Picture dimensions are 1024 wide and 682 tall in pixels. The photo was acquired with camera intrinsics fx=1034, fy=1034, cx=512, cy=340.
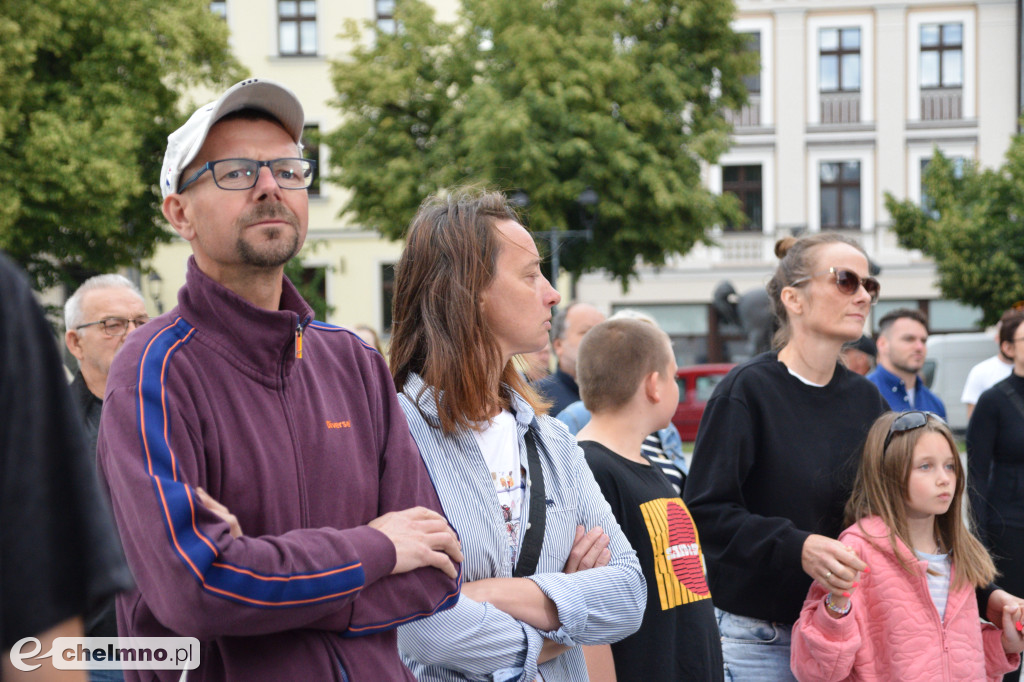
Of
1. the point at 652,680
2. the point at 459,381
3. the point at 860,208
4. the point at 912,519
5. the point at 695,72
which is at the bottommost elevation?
the point at 652,680

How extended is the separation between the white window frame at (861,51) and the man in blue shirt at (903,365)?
25.8 meters

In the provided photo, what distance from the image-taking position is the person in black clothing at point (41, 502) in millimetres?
1107

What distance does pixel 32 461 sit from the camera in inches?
44.2

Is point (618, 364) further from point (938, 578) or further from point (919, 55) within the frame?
point (919, 55)

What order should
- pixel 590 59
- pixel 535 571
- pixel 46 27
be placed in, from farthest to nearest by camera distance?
pixel 590 59 → pixel 46 27 → pixel 535 571

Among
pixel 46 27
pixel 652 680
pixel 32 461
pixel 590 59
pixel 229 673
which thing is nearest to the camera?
pixel 32 461

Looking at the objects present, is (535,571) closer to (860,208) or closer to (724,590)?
(724,590)

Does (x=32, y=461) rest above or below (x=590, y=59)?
below

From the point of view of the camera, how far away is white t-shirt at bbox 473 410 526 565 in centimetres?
262

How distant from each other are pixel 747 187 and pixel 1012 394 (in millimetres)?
26946

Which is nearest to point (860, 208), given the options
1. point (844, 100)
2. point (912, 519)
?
point (844, 100)

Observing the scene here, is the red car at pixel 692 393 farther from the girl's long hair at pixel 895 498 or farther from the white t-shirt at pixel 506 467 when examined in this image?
the white t-shirt at pixel 506 467

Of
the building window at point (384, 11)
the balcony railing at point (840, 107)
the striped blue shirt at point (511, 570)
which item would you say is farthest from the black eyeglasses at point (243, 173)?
the balcony railing at point (840, 107)

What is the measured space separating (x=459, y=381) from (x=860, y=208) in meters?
31.2
